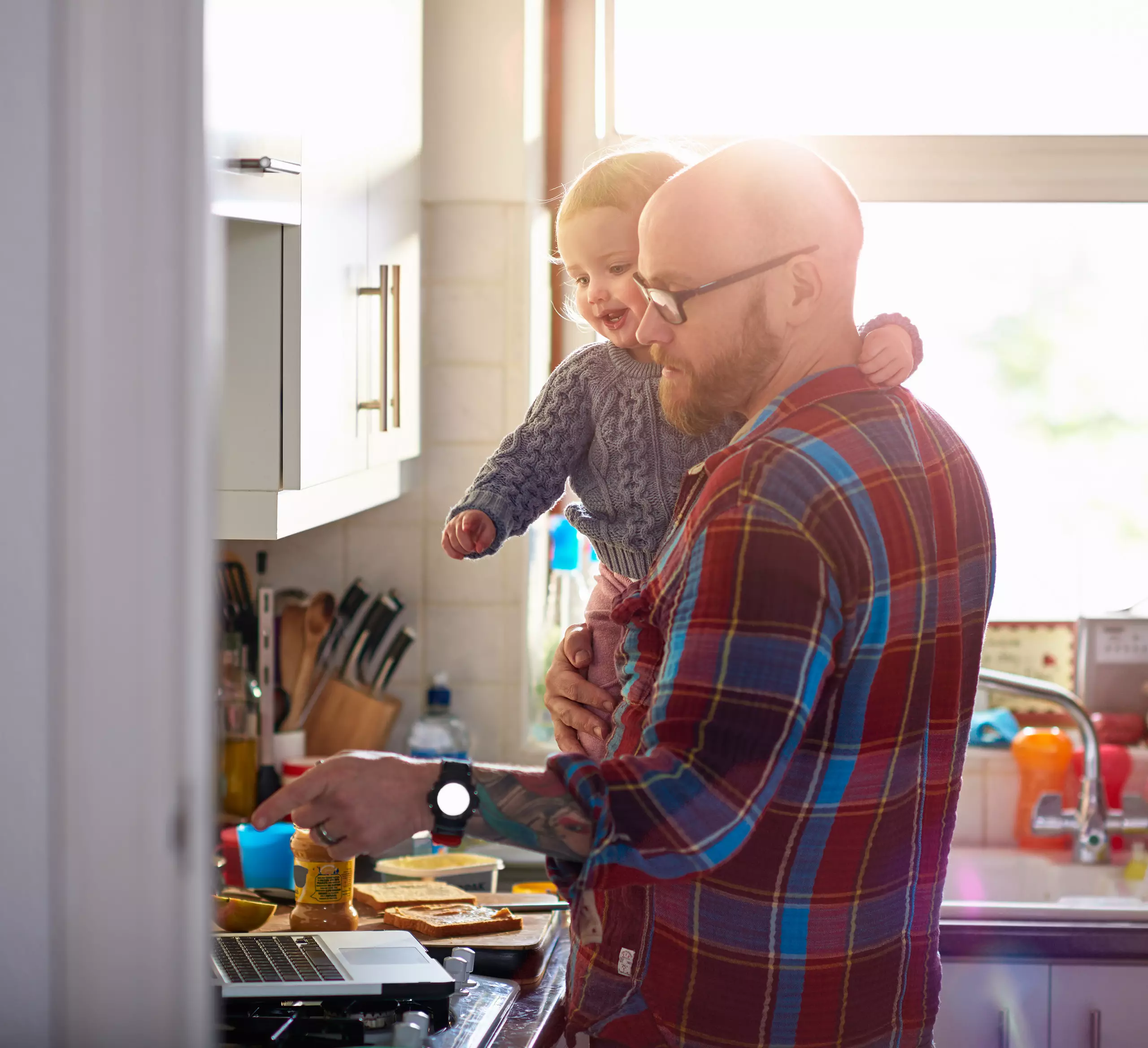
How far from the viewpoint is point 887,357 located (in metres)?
1.13

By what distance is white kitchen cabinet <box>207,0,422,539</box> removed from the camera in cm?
164

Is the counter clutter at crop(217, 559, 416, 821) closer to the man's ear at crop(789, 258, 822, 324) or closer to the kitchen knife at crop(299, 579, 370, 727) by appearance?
the kitchen knife at crop(299, 579, 370, 727)

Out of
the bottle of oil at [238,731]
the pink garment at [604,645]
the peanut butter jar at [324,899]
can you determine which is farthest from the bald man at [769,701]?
the bottle of oil at [238,731]

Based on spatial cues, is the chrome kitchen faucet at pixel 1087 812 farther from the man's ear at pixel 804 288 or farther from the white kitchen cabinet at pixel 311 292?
the man's ear at pixel 804 288

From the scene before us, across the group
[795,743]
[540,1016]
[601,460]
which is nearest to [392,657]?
[601,460]

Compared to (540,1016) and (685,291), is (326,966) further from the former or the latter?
(685,291)

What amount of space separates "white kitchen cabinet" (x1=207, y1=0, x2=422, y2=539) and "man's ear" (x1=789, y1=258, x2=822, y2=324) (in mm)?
615

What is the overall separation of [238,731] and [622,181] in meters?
1.23

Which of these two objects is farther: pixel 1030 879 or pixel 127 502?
pixel 1030 879

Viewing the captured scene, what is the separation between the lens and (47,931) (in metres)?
0.67

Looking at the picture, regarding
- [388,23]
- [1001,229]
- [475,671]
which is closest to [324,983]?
[475,671]

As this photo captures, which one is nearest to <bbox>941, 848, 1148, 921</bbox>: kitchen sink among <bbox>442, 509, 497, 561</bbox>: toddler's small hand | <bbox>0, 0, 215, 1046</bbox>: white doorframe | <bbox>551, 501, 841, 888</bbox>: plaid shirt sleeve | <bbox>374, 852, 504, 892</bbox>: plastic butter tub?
<bbox>374, 852, 504, 892</bbox>: plastic butter tub

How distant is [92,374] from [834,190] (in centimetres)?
68

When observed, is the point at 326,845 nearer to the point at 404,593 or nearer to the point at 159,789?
the point at 159,789
